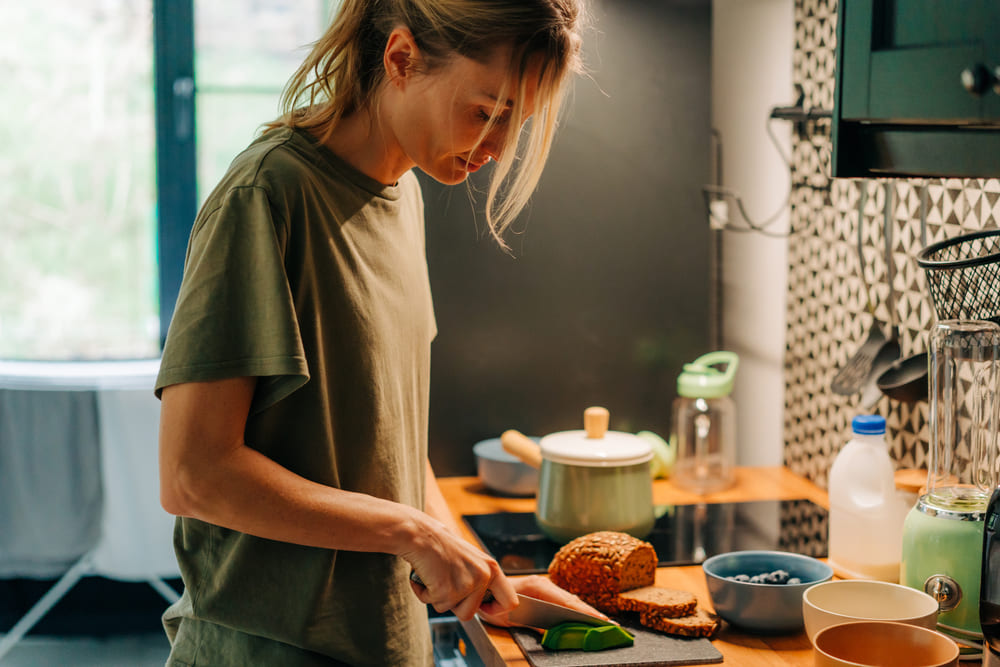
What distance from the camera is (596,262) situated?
2.10 metres

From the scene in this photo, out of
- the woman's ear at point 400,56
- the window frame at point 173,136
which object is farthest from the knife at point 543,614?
the window frame at point 173,136

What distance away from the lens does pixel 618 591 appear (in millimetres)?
1307

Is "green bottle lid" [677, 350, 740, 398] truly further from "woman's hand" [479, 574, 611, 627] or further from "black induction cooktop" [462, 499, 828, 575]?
"woman's hand" [479, 574, 611, 627]

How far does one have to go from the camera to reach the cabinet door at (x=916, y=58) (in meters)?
0.91

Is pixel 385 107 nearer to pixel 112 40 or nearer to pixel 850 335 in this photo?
pixel 850 335

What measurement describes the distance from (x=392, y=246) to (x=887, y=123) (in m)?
0.55

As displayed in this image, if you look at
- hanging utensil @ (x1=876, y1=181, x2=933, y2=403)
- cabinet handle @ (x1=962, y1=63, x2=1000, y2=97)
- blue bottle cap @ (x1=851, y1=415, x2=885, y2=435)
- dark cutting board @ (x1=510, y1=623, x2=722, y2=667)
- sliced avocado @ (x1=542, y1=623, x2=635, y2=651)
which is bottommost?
dark cutting board @ (x1=510, y1=623, x2=722, y2=667)

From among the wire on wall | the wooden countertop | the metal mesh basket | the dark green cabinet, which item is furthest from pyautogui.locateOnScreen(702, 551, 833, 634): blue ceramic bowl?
the wire on wall

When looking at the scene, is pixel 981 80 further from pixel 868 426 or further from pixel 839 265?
pixel 839 265

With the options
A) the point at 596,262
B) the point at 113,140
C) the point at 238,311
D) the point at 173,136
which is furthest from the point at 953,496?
the point at 113,140

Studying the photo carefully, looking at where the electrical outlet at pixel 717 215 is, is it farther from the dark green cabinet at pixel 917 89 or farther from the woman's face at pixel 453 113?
the woman's face at pixel 453 113

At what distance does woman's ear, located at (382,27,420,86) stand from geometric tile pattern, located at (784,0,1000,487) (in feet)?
2.80

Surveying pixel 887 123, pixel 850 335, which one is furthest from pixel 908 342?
pixel 887 123

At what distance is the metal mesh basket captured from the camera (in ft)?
3.82
